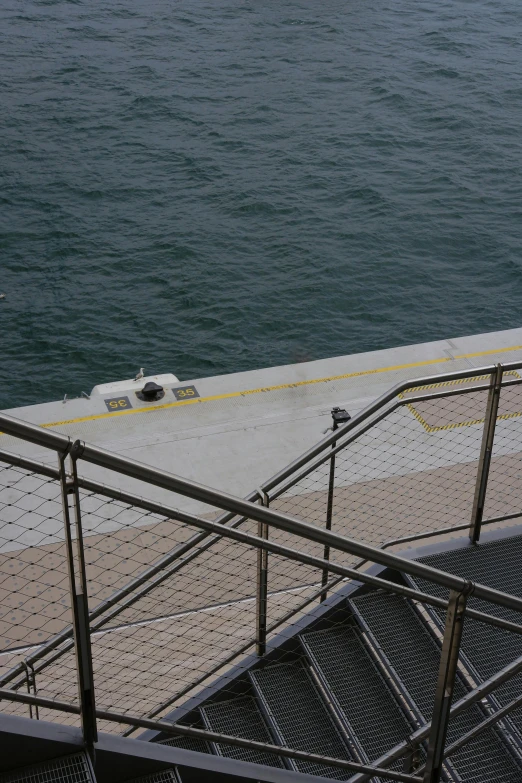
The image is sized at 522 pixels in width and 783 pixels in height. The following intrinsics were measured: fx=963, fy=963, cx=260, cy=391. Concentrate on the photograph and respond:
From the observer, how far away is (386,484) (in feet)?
30.2

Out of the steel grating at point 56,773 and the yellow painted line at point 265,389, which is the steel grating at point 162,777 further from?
the yellow painted line at point 265,389

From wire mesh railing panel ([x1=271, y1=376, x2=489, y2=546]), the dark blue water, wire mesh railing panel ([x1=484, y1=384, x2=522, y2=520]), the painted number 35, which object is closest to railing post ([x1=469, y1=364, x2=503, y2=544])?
wire mesh railing panel ([x1=484, y1=384, x2=522, y2=520])

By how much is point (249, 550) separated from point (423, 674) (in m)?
1.89

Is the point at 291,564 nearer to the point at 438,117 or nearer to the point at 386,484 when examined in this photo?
the point at 386,484

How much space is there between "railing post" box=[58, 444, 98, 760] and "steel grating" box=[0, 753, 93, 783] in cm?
6

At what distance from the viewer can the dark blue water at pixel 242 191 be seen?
15.0 m

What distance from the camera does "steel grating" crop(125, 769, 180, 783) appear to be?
3.33 m

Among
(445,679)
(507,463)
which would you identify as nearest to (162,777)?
(445,679)

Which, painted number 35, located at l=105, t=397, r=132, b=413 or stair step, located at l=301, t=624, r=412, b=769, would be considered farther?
painted number 35, located at l=105, t=397, r=132, b=413

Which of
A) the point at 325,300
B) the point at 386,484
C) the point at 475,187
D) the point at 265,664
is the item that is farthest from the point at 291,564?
the point at 475,187

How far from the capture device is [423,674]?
439 centimetres

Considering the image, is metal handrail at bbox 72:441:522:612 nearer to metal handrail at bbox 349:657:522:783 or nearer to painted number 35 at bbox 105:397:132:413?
metal handrail at bbox 349:657:522:783

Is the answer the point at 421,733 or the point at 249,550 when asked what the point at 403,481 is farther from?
the point at 421,733

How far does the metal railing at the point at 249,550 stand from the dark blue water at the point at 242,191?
499cm
